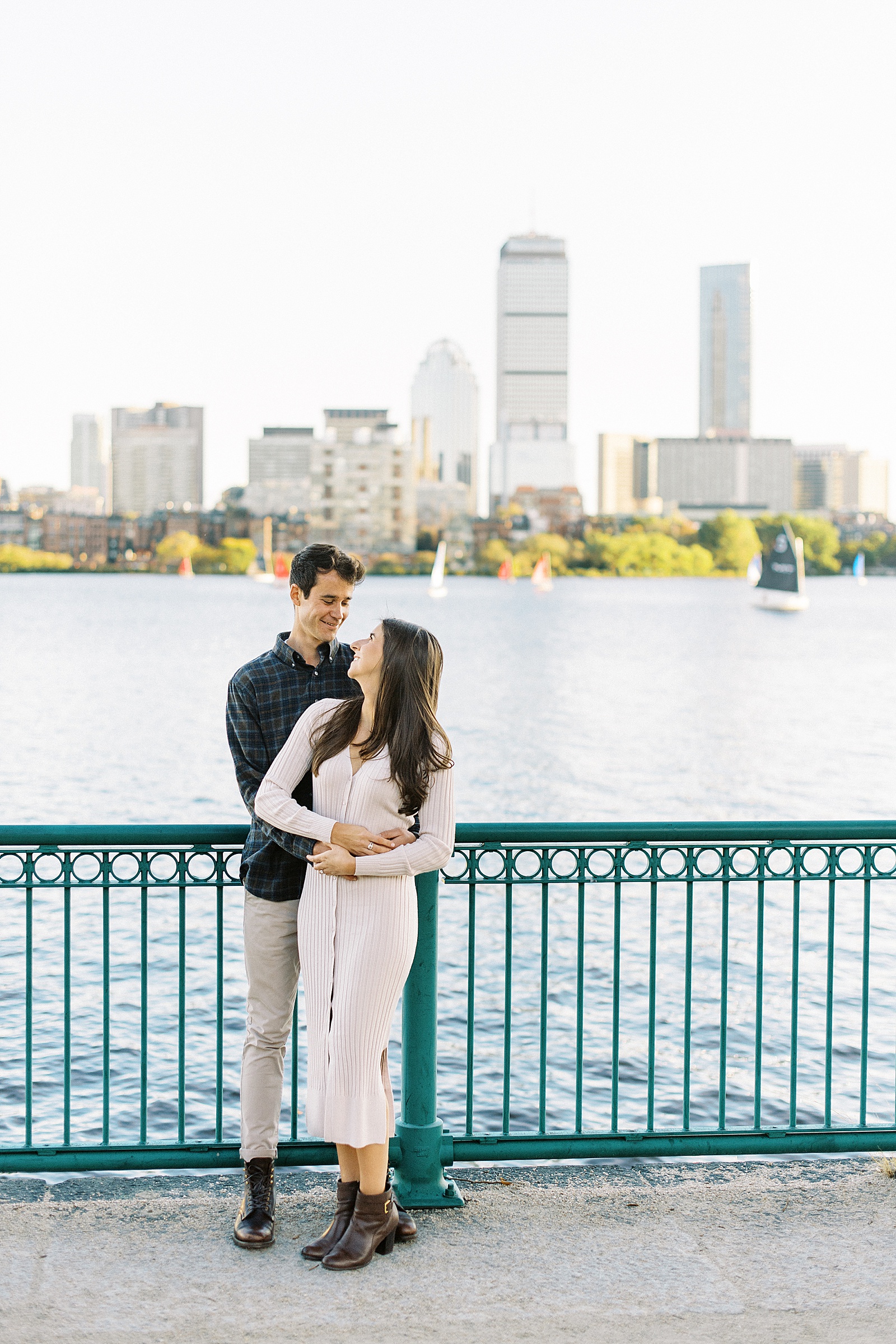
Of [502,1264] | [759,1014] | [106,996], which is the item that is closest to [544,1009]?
[759,1014]

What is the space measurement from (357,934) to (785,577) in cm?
12351

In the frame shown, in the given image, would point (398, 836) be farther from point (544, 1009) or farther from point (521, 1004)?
point (521, 1004)

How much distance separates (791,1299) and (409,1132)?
1346 mm

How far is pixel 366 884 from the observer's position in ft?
13.7

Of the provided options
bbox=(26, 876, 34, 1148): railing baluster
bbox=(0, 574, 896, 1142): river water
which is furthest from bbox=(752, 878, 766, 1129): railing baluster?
bbox=(0, 574, 896, 1142): river water

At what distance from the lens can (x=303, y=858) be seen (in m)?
4.33

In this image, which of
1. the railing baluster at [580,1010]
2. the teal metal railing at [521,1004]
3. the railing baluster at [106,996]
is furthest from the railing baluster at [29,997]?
the railing baluster at [580,1010]

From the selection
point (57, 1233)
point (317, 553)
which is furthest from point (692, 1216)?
point (317, 553)

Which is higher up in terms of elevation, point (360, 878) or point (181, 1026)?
point (360, 878)

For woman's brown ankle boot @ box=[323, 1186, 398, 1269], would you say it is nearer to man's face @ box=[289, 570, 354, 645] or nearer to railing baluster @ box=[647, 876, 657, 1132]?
railing baluster @ box=[647, 876, 657, 1132]

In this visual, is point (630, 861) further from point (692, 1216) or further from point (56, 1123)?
point (692, 1216)

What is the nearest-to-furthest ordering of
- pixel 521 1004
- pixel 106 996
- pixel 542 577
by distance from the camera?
pixel 106 996 → pixel 521 1004 → pixel 542 577

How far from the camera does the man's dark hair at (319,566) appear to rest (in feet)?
14.7

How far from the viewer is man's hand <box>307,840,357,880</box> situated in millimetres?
4102
